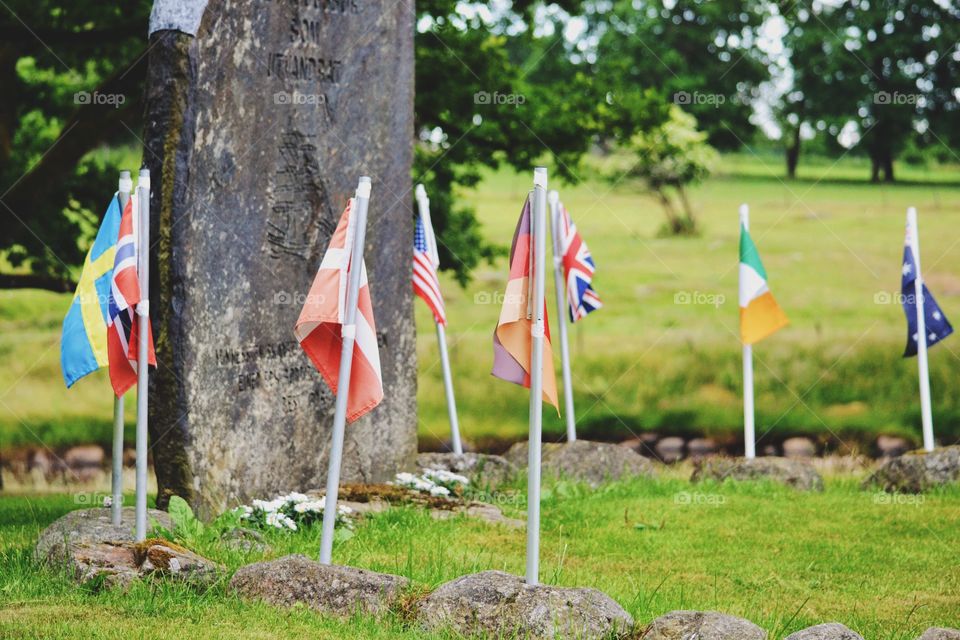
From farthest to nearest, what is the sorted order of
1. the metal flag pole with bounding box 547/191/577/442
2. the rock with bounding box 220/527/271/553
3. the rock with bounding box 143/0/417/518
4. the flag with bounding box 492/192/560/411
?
the metal flag pole with bounding box 547/191/577/442
the rock with bounding box 143/0/417/518
the rock with bounding box 220/527/271/553
the flag with bounding box 492/192/560/411

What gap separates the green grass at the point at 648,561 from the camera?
6.56 metres

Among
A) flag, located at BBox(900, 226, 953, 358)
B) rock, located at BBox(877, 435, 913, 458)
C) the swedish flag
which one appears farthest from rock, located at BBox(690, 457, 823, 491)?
rock, located at BBox(877, 435, 913, 458)

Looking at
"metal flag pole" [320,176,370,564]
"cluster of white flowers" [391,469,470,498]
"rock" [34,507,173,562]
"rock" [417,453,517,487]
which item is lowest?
"rock" [34,507,173,562]

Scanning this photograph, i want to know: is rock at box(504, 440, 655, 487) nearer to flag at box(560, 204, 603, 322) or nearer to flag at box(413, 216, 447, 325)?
flag at box(560, 204, 603, 322)

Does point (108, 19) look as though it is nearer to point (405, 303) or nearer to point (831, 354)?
point (405, 303)

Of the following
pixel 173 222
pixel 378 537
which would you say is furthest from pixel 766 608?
pixel 173 222

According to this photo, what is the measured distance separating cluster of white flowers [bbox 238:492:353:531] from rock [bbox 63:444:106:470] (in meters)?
10.7

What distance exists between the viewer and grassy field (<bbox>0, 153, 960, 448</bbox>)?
20.2 m

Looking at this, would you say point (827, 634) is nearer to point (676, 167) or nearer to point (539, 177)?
point (539, 177)

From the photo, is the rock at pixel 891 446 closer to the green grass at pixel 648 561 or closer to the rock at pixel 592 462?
the green grass at pixel 648 561

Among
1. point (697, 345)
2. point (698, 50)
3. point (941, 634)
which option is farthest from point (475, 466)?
point (698, 50)

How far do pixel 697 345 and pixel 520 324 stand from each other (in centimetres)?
1496

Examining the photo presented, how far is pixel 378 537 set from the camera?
29.6 feet

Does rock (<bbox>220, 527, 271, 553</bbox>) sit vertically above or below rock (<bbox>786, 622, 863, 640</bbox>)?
above
